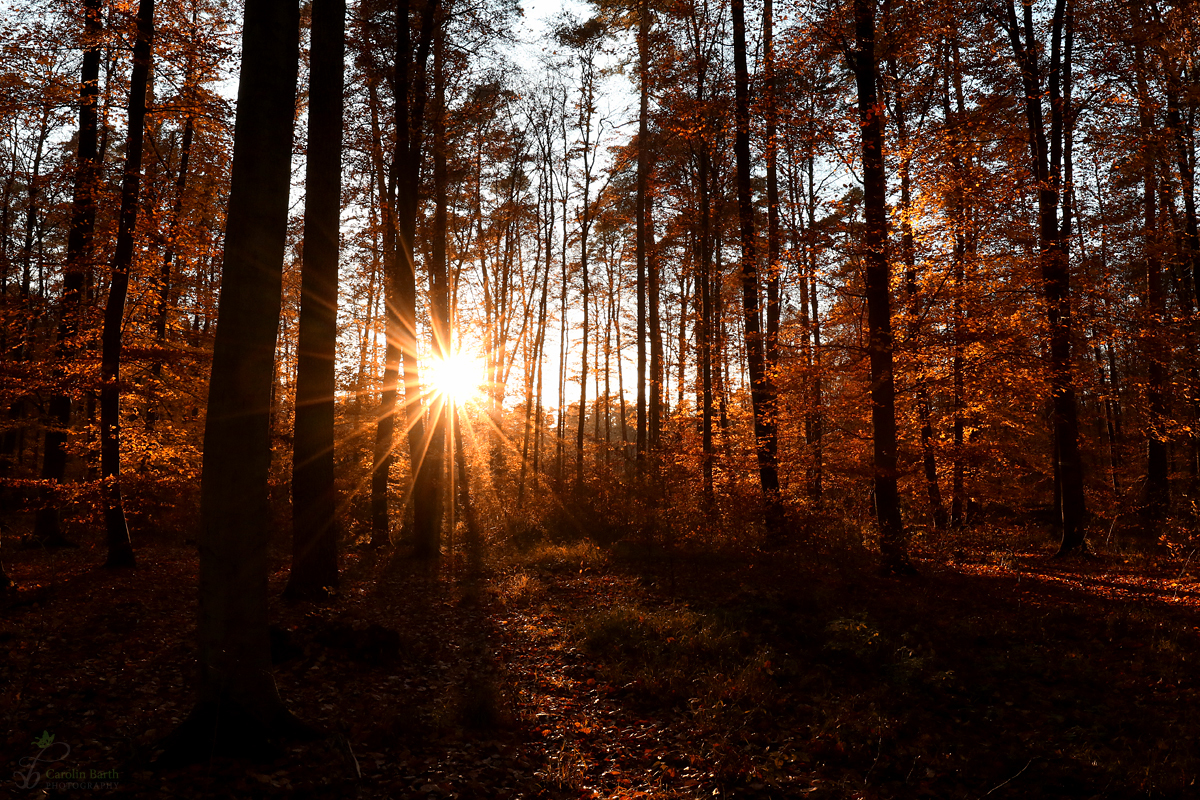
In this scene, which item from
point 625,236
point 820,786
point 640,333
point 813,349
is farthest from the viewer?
point 625,236

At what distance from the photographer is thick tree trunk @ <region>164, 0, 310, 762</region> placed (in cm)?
388

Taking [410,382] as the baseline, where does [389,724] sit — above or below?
below

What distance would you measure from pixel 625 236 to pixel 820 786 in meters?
22.0

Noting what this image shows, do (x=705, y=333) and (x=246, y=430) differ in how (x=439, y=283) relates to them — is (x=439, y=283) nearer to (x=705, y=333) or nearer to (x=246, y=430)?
(x=705, y=333)

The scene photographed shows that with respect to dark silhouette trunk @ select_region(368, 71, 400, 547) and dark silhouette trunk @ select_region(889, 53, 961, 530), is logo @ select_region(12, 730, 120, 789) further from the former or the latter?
dark silhouette trunk @ select_region(889, 53, 961, 530)

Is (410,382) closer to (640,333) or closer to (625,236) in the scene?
(640,333)

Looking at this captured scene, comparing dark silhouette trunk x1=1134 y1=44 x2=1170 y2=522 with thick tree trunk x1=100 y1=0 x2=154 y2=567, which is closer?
thick tree trunk x1=100 y1=0 x2=154 y2=567

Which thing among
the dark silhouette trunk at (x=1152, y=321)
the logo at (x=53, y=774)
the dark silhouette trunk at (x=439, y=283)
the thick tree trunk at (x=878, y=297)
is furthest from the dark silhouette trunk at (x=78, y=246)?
the dark silhouette trunk at (x=1152, y=321)

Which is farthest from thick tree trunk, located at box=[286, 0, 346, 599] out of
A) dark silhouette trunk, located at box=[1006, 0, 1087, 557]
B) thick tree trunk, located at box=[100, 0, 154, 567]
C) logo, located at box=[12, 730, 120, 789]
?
dark silhouette trunk, located at box=[1006, 0, 1087, 557]

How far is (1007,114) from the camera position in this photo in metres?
11.6

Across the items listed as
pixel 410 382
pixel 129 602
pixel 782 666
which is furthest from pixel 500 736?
pixel 410 382

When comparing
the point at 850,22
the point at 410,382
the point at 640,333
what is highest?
the point at 850,22

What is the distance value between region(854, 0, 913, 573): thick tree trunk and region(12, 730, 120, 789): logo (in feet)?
32.5

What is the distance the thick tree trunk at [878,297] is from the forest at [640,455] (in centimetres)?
7
